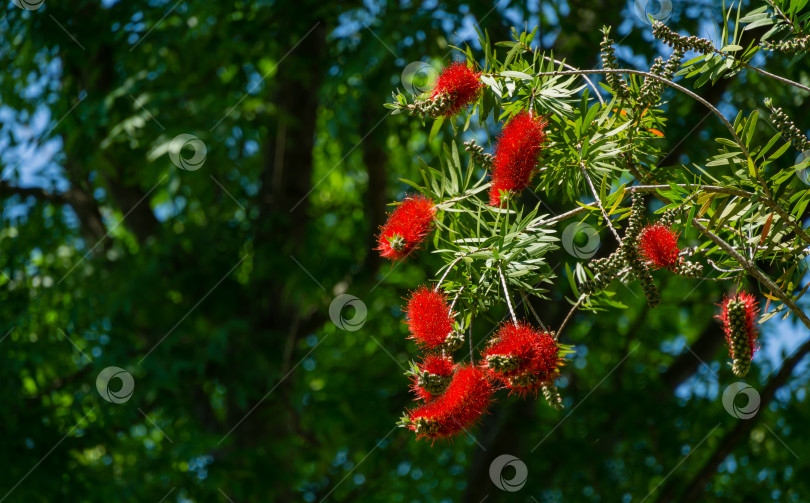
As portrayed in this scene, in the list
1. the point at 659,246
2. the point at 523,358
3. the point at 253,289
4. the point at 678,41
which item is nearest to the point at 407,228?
the point at 523,358

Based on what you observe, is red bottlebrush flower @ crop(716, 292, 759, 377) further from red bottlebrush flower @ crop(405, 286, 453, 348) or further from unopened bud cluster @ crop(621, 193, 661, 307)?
red bottlebrush flower @ crop(405, 286, 453, 348)

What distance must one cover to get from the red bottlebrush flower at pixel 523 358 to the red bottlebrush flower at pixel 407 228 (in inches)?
10.7

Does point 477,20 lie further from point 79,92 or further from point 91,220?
point 91,220

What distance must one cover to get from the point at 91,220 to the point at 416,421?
4.69 metres

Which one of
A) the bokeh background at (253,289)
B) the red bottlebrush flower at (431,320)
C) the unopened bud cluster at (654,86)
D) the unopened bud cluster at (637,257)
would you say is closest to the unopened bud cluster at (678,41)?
the unopened bud cluster at (654,86)

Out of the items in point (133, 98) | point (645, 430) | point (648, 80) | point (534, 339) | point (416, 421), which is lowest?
point (645, 430)

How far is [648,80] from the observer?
1.59m

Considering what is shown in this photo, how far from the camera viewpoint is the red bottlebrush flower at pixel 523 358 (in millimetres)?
1424

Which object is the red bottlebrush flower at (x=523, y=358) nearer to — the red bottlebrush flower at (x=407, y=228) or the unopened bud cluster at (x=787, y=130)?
the red bottlebrush flower at (x=407, y=228)

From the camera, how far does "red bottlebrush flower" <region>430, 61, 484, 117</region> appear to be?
5.19ft

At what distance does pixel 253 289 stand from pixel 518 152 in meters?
3.75

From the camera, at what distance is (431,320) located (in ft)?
4.92

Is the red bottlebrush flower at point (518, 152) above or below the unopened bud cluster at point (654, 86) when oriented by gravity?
below

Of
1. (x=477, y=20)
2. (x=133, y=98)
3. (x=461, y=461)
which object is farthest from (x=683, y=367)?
(x=133, y=98)
